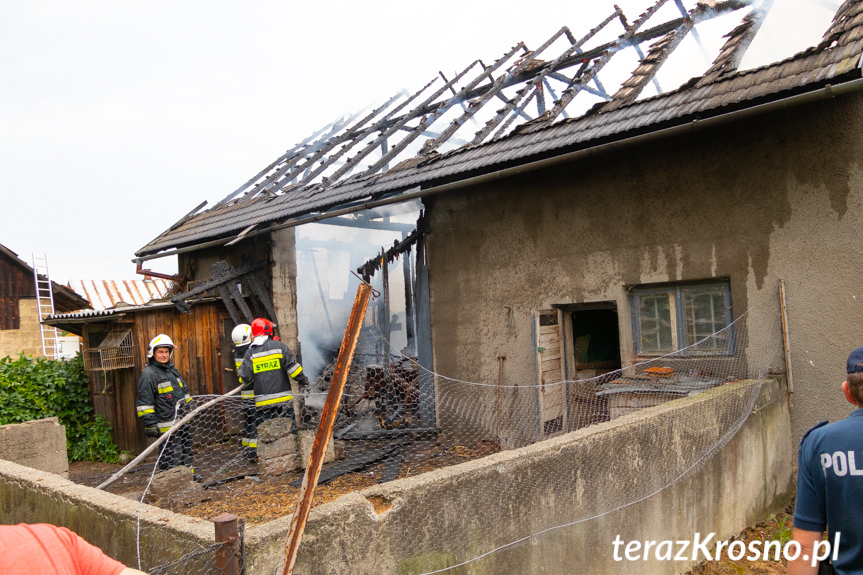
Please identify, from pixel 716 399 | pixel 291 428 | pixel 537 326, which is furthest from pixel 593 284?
pixel 291 428

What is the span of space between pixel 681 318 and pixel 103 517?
598 centimetres

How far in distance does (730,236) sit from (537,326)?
2407mm

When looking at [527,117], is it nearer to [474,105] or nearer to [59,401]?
[474,105]

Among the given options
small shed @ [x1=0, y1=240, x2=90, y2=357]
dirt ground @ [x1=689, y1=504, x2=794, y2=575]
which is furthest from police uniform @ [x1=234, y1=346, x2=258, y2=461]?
small shed @ [x1=0, y1=240, x2=90, y2=357]

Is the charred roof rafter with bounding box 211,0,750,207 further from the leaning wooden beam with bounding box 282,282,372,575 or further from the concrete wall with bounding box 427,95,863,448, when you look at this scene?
the leaning wooden beam with bounding box 282,282,372,575

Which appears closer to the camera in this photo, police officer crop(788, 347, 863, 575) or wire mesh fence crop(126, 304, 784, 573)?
police officer crop(788, 347, 863, 575)

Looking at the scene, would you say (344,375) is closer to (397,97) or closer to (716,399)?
(716,399)

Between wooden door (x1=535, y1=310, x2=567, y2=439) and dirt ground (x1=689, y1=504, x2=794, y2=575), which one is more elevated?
wooden door (x1=535, y1=310, x2=567, y2=439)

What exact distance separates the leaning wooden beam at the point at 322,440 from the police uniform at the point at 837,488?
76.8 inches

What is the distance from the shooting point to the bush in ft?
30.7

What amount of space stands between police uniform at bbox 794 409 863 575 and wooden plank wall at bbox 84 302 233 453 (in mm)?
9059

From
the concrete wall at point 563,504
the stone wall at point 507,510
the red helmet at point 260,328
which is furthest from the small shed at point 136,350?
the concrete wall at point 563,504

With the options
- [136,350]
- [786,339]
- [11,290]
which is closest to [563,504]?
[786,339]

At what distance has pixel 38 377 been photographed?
32.1 feet
